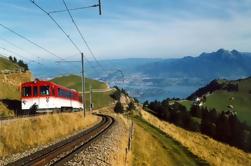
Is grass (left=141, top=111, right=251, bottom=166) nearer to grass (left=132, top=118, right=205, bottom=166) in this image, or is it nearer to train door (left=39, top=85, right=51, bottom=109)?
grass (left=132, top=118, right=205, bottom=166)

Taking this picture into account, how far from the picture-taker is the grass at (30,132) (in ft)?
82.7

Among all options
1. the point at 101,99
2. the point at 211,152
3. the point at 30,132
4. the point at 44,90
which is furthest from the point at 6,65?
the point at 30,132

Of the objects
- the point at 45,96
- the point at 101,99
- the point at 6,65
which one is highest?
the point at 6,65

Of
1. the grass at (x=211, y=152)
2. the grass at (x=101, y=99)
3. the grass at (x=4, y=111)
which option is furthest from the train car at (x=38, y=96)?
the grass at (x=101, y=99)

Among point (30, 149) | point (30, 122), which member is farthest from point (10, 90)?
point (30, 149)

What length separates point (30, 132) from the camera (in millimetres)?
28750

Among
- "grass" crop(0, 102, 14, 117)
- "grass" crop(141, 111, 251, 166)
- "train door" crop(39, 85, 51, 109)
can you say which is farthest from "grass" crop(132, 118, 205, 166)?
"grass" crop(0, 102, 14, 117)

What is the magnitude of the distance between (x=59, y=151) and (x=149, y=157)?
34.6 feet

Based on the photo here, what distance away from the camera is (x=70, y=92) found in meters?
63.5

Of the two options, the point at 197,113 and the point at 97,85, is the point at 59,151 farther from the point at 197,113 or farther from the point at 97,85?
the point at 97,85

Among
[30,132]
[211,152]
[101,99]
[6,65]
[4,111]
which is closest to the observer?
[30,132]

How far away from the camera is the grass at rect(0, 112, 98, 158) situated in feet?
82.7

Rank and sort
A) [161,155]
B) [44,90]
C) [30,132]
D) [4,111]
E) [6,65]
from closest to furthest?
[30,132], [161,155], [44,90], [4,111], [6,65]

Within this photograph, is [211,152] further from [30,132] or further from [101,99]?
[101,99]
